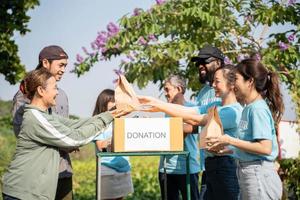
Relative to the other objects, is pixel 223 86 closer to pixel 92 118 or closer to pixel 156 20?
pixel 92 118

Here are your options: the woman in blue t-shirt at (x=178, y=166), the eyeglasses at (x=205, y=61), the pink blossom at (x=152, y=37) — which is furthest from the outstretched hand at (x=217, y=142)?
the pink blossom at (x=152, y=37)

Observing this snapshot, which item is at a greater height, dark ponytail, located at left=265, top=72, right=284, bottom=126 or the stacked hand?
dark ponytail, located at left=265, top=72, right=284, bottom=126

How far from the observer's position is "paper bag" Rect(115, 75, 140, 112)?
4551mm

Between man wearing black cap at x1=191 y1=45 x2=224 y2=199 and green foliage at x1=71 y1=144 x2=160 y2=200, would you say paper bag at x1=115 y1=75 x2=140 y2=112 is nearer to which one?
man wearing black cap at x1=191 y1=45 x2=224 y2=199

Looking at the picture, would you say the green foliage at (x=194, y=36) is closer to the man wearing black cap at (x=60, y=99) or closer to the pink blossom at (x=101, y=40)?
the pink blossom at (x=101, y=40)

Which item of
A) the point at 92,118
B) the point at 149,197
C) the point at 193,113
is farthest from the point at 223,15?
the point at 92,118

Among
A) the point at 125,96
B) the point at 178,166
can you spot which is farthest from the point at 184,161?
the point at 125,96

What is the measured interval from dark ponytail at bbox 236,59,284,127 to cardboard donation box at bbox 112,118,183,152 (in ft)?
1.97

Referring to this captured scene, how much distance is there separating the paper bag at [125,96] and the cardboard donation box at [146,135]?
85mm

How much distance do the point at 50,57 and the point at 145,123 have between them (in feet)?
2.55

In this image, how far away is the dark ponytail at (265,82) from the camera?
4199mm

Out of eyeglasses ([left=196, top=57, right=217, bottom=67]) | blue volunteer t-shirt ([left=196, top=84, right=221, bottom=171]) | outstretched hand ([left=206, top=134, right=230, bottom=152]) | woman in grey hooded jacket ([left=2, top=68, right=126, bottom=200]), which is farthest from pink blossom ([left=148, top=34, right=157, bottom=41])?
outstretched hand ([left=206, top=134, right=230, bottom=152])

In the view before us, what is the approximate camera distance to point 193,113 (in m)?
4.96

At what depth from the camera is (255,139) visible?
3.99 m
